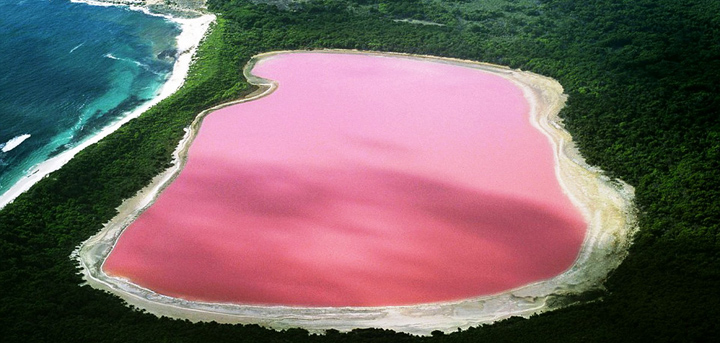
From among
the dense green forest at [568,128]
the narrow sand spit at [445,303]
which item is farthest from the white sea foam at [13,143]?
the narrow sand spit at [445,303]

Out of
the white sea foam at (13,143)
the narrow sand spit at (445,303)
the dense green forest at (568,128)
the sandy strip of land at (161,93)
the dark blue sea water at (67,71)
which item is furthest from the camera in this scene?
the dark blue sea water at (67,71)

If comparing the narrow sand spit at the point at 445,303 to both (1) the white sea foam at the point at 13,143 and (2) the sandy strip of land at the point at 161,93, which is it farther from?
(1) the white sea foam at the point at 13,143

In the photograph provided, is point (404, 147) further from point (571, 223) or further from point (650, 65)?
point (650, 65)

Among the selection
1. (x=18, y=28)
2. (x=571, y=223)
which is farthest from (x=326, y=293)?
(x=18, y=28)

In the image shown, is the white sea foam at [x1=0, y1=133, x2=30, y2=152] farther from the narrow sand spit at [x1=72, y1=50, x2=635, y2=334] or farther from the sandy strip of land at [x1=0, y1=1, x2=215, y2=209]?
the narrow sand spit at [x1=72, y1=50, x2=635, y2=334]

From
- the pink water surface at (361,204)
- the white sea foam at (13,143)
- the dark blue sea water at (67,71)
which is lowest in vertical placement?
the white sea foam at (13,143)

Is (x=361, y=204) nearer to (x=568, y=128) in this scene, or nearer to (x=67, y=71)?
(x=568, y=128)

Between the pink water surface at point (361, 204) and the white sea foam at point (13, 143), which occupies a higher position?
the pink water surface at point (361, 204)

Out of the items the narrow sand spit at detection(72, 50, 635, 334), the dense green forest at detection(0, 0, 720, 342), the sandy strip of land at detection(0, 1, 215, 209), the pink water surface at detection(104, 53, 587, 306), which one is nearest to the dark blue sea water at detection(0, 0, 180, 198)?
the sandy strip of land at detection(0, 1, 215, 209)
